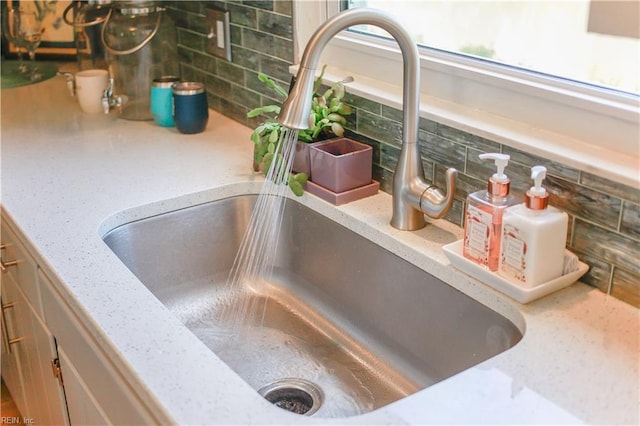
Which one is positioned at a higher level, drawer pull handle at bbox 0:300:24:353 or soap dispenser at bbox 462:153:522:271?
soap dispenser at bbox 462:153:522:271

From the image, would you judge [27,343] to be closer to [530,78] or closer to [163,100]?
[163,100]

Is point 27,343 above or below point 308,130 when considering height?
below

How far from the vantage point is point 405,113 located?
132cm

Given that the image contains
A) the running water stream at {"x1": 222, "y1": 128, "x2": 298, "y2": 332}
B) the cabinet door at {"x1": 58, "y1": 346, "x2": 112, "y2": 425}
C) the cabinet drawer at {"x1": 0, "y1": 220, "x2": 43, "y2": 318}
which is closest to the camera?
the cabinet door at {"x1": 58, "y1": 346, "x2": 112, "y2": 425}

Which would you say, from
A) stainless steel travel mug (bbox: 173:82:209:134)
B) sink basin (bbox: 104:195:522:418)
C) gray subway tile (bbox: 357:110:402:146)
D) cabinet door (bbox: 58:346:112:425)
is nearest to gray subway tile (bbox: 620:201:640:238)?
sink basin (bbox: 104:195:522:418)

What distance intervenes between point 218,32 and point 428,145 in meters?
0.84

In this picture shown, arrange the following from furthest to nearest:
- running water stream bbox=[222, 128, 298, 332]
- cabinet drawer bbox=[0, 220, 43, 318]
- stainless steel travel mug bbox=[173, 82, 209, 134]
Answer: stainless steel travel mug bbox=[173, 82, 209, 134], running water stream bbox=[222, 128, 298, 332], cabinet drawer bbox=[0, 220, 43, 318]

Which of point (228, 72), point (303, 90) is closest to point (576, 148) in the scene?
point (303, 90)

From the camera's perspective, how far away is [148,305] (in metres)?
1.15

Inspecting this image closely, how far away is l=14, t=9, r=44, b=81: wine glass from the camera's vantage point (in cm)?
248

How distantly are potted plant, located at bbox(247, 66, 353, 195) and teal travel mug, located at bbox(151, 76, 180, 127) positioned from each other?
49 centimetres

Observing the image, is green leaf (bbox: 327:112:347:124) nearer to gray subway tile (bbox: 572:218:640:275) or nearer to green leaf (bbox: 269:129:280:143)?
green leaf (bbox: 269:129:280:143)

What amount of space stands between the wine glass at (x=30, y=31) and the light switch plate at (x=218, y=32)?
2.55ft

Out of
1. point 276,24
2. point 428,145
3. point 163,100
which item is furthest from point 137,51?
point 428,145
